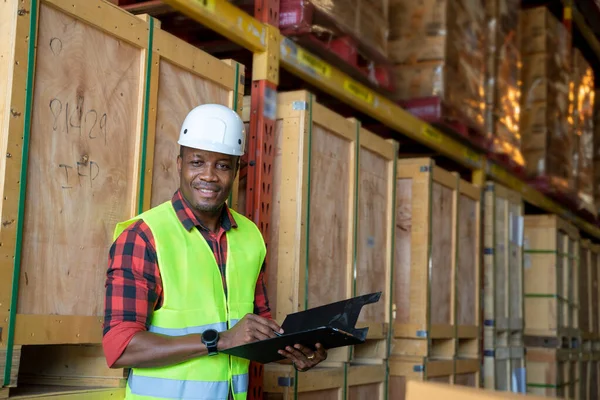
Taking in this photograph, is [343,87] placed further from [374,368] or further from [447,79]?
[374,368]

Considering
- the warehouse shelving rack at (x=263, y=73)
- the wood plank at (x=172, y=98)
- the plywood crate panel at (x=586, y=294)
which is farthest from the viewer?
the plywood crate panel at (x=586, y=294)

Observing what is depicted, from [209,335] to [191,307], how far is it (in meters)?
0.17

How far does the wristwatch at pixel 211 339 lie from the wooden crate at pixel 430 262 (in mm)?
3283

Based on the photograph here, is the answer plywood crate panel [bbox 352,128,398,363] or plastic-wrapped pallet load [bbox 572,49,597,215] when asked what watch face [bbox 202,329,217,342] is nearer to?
plywood crate panel [bbox 352,128,398,363]

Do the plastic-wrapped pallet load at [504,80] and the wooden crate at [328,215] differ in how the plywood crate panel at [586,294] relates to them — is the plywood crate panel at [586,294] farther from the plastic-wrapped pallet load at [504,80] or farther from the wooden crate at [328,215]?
the wooden crate at [328,215]

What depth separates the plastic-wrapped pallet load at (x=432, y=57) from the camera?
6355 mm

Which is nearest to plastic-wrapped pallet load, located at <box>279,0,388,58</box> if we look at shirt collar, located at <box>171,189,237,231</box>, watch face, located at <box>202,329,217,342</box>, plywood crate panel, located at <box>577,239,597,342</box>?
shirt collar, located at <box>171,189,237,231</box>

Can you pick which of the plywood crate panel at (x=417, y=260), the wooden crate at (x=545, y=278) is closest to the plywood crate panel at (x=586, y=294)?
the wooden crate at (x=545, y=278)

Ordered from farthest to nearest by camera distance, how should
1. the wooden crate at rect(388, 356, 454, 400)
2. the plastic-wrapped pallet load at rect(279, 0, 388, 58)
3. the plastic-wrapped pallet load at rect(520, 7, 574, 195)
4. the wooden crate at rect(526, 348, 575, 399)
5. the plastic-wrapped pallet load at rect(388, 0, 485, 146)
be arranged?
the plastic-wrapped pallet load at rect(520, 7, 574, 195)
the wooden crate at rect(526, 348, 575, 399)
the plastic-wrapped pallet load at rect(388, 0, 485, 146)
the wooden crate at rect(388, 356, 454, 400)
the plastic-wrapped pallet load at rect(279, 0, 388, 58)

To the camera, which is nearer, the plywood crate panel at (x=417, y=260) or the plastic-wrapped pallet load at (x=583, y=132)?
the plywood crate panel at (x=417, y=260)

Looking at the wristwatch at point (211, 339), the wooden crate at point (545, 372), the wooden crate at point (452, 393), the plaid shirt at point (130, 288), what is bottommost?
the wooden crate at point (545, 372)

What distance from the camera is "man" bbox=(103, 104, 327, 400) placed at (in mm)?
2670

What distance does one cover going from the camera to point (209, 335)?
2.71 meters

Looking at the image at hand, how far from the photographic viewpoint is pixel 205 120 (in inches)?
120
